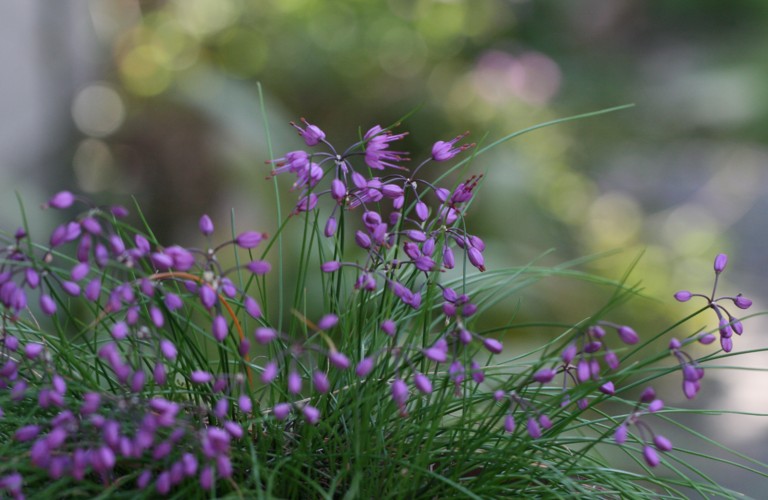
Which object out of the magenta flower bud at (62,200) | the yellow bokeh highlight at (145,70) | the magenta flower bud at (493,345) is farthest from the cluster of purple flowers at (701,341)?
the yellow bokeh highlight at (145,70)

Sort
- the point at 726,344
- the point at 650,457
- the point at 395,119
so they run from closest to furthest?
the point at 650,457 → the point at 726,344 → the point at 395,119

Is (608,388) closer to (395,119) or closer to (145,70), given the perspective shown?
(395,119)

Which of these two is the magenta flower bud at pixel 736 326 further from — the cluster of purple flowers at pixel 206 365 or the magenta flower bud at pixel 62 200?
the magenta flower bud at pixel 62 200

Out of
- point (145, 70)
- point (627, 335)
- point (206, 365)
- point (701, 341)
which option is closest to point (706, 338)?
point (701, 341)

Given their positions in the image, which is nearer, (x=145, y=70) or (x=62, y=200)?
(x=62, y=200)

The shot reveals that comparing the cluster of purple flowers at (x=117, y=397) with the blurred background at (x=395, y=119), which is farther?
the blurred background at (x=395, y=119)

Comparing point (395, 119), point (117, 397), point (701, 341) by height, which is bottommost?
point (117, 397)

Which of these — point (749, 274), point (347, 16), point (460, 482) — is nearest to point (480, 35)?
point (347, 16)

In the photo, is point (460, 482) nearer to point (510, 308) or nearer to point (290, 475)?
point (290, 475)
